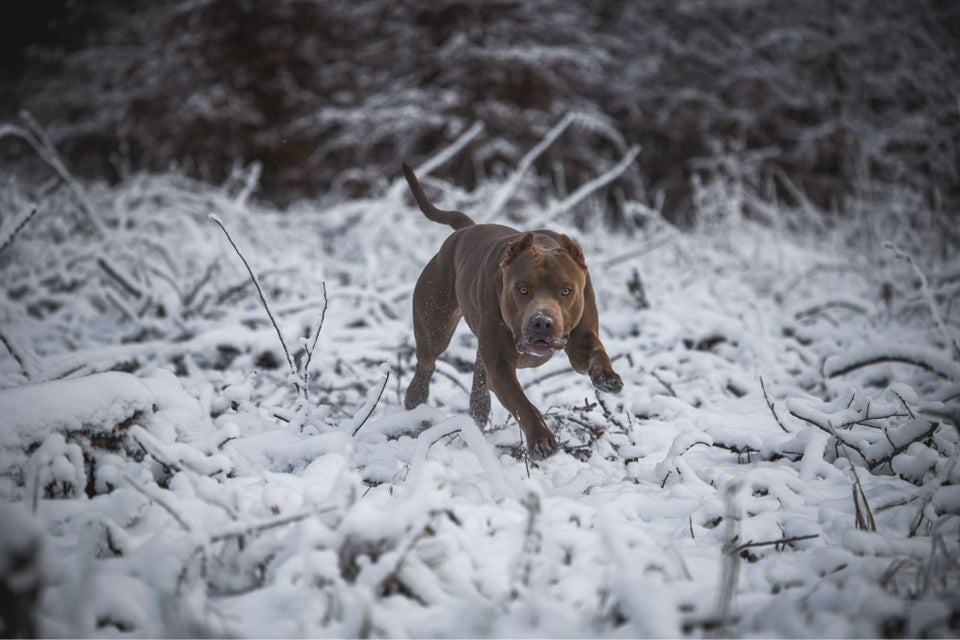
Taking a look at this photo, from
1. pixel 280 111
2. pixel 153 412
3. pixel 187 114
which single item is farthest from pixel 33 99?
pixel 153 412

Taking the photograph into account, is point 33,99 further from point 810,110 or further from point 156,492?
point 810,110

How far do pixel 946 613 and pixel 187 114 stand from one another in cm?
1562

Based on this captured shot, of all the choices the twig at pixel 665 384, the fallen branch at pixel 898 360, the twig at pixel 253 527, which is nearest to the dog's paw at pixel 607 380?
the twig at pixel 665 384

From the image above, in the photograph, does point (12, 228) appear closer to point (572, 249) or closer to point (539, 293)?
point (539, 293)

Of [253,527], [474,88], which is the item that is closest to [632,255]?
Answer: [253,527]

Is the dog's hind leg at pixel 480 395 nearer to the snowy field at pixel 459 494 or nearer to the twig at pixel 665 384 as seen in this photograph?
the snowy field at pixel 459 494

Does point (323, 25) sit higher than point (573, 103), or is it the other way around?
point (323, 25)

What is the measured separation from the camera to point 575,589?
1.50 metres

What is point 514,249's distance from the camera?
8.98 ft

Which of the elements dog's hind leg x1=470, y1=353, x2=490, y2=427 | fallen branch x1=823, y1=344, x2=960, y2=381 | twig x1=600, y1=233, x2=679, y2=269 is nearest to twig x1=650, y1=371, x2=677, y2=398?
fallen branch x1=823, y1=344, x2=960, y2=381

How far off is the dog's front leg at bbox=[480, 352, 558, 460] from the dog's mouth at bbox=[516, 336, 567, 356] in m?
0.19

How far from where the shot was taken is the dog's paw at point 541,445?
2373 millimetres

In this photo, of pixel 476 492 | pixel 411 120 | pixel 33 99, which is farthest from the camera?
pixel 33 99

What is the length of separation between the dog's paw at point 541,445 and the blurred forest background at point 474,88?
10.1 m
